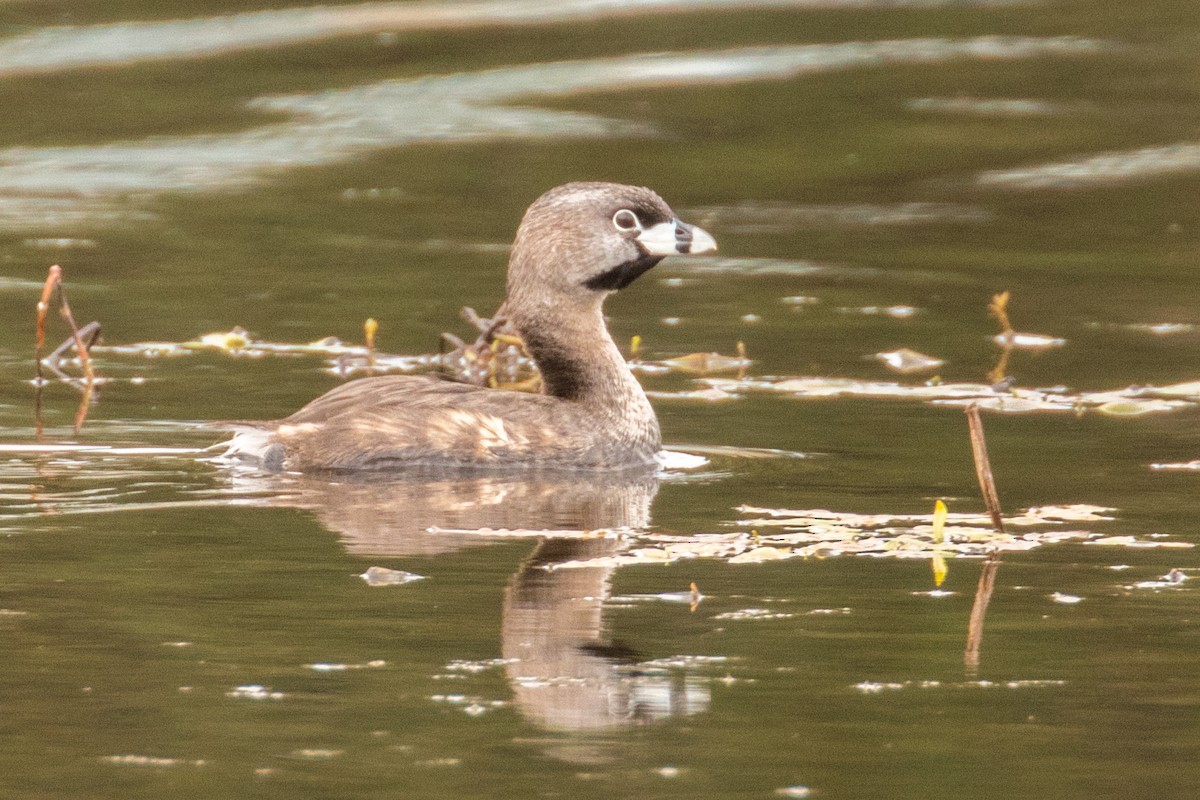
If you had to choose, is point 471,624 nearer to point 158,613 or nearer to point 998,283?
point 158,613

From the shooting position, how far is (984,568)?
824 centimetres

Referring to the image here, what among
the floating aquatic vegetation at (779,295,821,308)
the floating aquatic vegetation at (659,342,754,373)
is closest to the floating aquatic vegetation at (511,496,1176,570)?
the floating aquatic vegetation at (659,342,754,373)

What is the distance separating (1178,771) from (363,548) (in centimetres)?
342

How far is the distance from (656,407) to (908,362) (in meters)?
1.65

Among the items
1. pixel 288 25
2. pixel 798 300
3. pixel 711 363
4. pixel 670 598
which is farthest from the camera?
pixel 288 25

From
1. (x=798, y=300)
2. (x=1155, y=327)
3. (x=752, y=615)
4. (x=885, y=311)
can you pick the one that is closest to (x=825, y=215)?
(x=798, y=300)

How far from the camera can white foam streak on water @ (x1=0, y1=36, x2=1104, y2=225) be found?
831 inches

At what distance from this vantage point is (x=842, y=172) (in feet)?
70.6

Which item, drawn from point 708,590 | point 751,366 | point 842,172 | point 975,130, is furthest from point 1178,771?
point 975,130

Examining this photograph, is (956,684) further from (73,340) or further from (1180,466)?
(73,340)

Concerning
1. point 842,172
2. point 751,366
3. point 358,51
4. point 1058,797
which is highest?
point 358,51

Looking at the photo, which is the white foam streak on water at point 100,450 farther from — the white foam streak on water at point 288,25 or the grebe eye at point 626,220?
the white foam streak on water at point 288,25

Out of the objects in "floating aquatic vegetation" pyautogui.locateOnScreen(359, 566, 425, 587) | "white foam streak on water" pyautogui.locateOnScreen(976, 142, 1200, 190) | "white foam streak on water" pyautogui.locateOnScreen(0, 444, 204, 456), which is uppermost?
"white foam streak on water" pyautogui.locateOnScreen(976, 142, 1200, 190)

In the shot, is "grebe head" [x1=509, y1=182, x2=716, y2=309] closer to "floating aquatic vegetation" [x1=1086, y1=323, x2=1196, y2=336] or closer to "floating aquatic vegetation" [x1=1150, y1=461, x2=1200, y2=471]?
"floating aquatic vegetation" [x1=1150, y1=461, x2=1200, y2=471]
